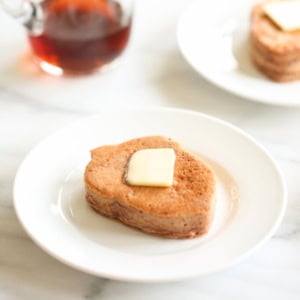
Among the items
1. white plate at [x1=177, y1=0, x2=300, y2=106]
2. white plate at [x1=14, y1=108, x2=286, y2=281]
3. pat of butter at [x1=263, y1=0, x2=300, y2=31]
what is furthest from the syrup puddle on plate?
pat of butter at [x1=263, y1=0, x2=300, y2=31]

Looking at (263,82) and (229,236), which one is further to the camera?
(263,82)

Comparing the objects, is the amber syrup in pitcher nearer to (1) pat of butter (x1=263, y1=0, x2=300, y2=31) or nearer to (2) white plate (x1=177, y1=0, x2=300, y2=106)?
(2) white plate (x1=177, y1=0, x2=300, y2=106)

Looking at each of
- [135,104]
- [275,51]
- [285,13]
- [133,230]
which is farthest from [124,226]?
[285,13]

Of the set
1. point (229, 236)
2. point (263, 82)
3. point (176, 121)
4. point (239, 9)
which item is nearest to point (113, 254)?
point (229, 236)

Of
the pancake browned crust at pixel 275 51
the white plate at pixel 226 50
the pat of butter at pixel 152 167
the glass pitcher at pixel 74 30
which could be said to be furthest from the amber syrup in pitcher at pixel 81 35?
the pat of butter at pixel 152 167

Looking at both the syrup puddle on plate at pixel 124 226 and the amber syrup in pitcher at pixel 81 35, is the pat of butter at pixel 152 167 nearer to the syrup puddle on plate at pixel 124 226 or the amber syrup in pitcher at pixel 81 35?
the syrup puddle on plate at pixel 124 226

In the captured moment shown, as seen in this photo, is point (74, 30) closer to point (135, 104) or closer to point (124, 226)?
point (135, 104)

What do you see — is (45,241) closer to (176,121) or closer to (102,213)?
(102,213)

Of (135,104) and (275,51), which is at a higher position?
(275,51)
